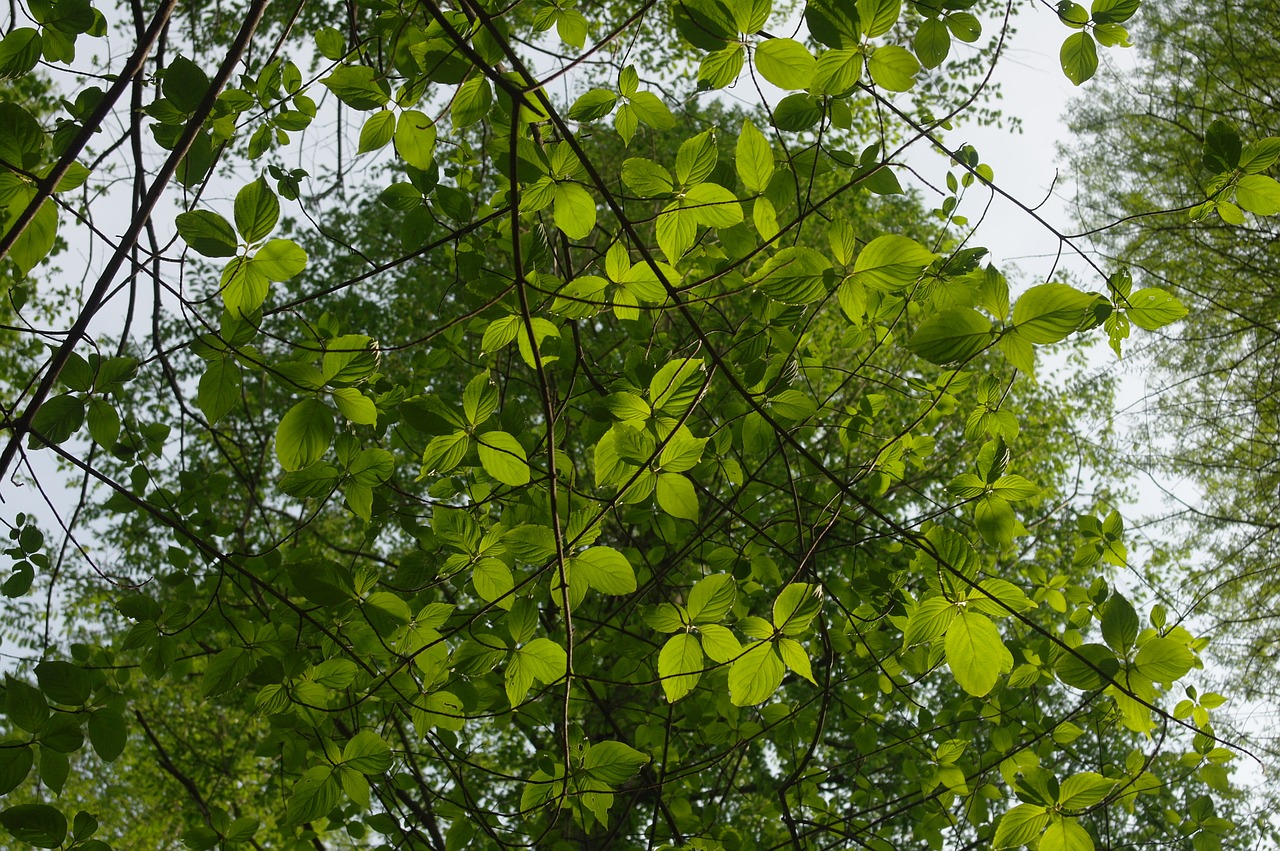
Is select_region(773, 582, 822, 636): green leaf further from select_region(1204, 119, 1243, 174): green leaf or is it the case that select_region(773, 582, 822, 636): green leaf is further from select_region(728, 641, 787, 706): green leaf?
select_region(1204, 119, 1243, 174): green leaf

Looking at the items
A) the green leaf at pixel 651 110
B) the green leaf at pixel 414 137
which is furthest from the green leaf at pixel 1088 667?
the green leaf at pixel 414 137

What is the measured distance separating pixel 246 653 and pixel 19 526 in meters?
0.84

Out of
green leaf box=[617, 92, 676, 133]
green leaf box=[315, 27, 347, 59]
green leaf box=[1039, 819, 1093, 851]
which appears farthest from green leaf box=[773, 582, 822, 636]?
green leaf box=[315, 27, 347, 59]

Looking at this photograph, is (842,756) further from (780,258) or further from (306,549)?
(780,258)

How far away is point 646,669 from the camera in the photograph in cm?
241

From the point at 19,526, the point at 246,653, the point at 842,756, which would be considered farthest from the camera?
the point at 842,756

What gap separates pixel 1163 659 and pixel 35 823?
5.01 ft

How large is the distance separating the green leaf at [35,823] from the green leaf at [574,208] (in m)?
1.01

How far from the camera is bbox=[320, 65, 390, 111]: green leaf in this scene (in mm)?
1300

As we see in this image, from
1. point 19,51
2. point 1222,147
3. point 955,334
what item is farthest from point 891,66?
point 19,51

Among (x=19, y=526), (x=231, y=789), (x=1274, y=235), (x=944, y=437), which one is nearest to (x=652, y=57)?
(x=944, y=437)

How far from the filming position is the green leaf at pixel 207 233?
2.97ft

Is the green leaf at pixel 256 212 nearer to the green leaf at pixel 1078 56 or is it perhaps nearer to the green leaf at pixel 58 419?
the green leaf at pixel 58 419

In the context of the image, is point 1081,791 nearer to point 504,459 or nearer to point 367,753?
point 504,459
